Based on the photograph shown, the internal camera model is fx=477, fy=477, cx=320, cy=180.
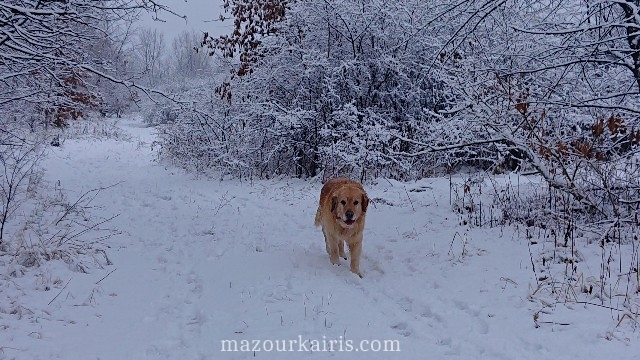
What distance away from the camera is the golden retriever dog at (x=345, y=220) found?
5.38m

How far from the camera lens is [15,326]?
3.66 m

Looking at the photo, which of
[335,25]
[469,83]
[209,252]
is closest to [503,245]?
[469,83]

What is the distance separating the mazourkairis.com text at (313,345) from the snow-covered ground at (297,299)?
0.02 m

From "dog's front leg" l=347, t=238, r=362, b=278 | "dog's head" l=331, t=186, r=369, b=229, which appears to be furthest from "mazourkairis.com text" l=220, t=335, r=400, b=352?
"dog's head" l=331, t=186, r=369, b=229

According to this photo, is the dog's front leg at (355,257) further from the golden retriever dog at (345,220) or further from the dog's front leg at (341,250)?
the dog's front leg at (341,250)

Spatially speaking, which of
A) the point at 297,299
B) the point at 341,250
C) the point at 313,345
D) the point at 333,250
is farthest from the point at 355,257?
the point at 313,345

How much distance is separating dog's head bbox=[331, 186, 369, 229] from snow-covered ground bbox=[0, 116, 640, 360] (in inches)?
23.9

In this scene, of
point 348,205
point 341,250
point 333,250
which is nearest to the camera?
point 348,205

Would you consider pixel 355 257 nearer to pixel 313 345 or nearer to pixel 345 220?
pixel 345 220

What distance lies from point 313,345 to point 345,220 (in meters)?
1.97

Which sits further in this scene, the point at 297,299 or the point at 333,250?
the point at 333,250

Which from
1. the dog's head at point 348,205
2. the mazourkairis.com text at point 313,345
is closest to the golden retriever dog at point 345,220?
the dog's head at point 348,205

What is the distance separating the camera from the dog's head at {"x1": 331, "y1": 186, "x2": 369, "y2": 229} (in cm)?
534

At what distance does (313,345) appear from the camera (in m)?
3.54
